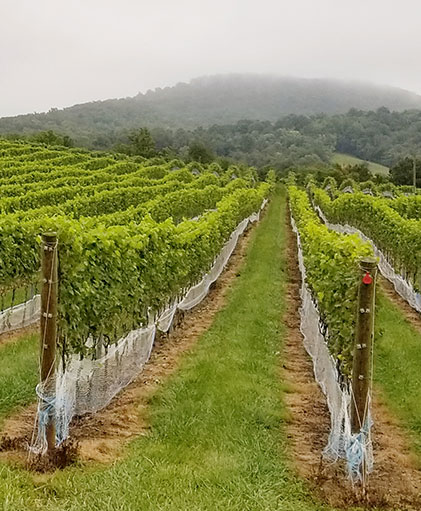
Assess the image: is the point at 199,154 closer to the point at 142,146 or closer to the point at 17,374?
the point at 142,146

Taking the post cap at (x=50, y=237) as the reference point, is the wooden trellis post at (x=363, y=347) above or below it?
below

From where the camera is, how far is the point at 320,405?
26.2ft

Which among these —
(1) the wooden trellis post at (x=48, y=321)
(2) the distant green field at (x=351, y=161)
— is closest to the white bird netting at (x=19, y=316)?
(1) the wooden trellis post at (x=48, y=321)

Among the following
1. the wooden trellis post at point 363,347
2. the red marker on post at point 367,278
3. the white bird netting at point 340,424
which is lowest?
the white bird netting at point 340,424

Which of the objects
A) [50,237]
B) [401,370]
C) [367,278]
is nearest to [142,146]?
[401,370]

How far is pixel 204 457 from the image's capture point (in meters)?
5.91

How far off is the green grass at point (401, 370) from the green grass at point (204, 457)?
1527 millimetres

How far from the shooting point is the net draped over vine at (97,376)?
602cm

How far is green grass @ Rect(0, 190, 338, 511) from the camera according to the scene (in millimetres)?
4955

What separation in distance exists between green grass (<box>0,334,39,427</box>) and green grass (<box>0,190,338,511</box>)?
1.61m

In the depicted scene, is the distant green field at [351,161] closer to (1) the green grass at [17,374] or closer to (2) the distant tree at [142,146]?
(2) the distant tree at [142,146]

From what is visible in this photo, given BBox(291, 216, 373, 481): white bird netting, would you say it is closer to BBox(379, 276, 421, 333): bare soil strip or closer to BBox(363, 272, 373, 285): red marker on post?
BBox(363, 272, 373, 285): red marker on post

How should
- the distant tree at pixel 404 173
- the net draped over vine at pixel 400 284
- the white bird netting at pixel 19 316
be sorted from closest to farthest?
the white bird netting at pixel 19 316, the net draped over vine at pixel 400 284, the distant tree at pixel 404 173

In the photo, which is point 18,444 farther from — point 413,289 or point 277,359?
point 413,289
